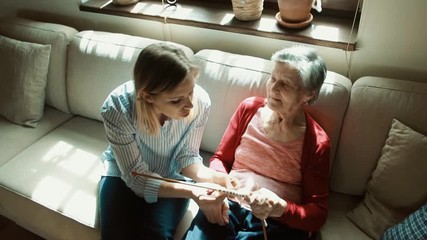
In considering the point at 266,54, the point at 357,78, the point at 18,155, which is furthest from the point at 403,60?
the point at 18,155

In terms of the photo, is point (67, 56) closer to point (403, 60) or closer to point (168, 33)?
point (168, 33)

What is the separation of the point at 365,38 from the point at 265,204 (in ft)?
2.67

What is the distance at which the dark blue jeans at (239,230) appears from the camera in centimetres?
129

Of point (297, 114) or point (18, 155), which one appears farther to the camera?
point (18, 155)

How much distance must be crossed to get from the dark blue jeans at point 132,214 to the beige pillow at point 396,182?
0.70 m

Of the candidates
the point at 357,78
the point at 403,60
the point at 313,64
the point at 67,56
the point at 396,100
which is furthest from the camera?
the point at 67,56

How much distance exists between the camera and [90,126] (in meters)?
1.94

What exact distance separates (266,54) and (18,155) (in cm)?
127

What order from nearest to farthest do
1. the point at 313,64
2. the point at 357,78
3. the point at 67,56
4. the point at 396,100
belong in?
the point at 313,64 → the point at 396,100 → the point at 357,78 → the point at 67,56

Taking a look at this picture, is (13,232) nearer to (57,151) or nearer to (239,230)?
(57,151)

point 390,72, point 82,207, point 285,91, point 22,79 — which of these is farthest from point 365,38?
point 22,79

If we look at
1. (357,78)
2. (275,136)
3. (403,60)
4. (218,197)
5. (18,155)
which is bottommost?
(18,155)

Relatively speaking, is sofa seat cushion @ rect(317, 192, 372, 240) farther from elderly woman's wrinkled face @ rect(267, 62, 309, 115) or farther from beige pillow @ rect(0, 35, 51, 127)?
beige pillow @ rect(0, 35, 51, 127)

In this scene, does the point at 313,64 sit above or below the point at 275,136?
above
